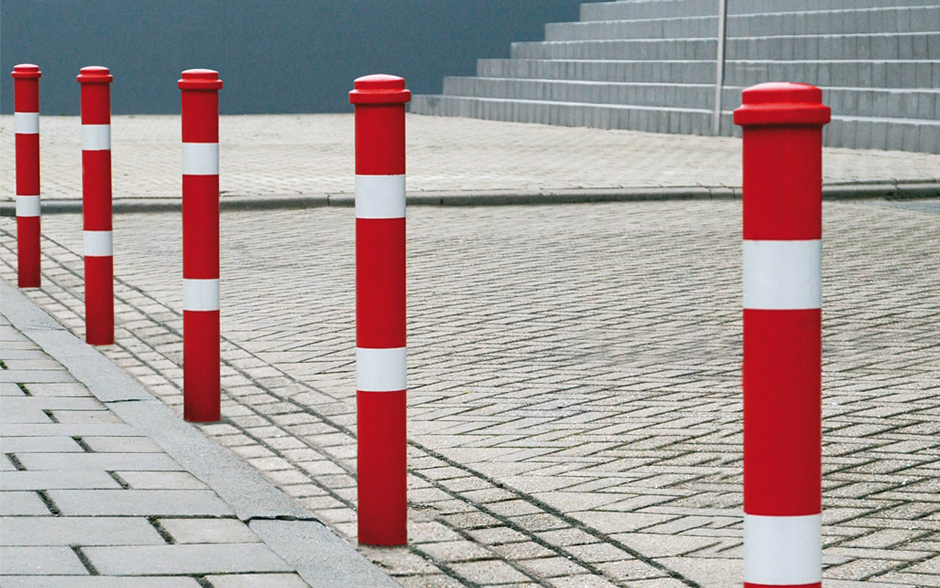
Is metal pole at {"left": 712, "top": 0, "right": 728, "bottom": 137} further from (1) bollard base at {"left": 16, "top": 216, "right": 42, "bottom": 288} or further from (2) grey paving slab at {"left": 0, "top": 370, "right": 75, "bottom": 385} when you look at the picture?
(2) grey paving slab at {"left": 0, "top": 370, "right": 75, "bottom": 385}

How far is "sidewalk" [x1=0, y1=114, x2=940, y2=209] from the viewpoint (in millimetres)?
11555

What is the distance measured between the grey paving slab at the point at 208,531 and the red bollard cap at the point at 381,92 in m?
0.93

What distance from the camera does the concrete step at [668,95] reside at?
1548cm

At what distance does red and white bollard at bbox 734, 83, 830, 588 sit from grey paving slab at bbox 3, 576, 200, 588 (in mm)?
1252

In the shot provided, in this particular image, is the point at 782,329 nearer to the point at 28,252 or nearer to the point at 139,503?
the point at 139,503

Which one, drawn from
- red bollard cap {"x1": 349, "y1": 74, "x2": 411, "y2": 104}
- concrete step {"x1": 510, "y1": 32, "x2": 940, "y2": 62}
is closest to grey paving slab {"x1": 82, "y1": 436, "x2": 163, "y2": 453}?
red bollard cap {"x1": 349, "y1": 74, "x2": 411, "y2": 104}

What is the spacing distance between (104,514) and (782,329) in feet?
6.02

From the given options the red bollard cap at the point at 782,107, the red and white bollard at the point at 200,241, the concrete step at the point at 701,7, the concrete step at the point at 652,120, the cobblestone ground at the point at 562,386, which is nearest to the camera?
the red bollard cap at the point at 782,107

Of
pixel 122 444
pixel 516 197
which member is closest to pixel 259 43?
pixel 516 197

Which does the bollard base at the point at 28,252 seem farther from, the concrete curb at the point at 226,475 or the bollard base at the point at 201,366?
the bollard base at the point at 201,366

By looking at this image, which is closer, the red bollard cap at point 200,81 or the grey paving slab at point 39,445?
the grey paving slab at point 39,445

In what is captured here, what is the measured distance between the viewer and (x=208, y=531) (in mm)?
3275

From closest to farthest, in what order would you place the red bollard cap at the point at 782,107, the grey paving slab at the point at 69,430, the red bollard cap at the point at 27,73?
the red bollard cap at the point at 782,107 → the grey paving slab at the point at 69,430 → the red bollard cap at the point at 27,73

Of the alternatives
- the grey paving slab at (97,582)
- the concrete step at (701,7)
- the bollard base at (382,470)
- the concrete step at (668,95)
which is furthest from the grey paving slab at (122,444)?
the concrete step at (701,7)
